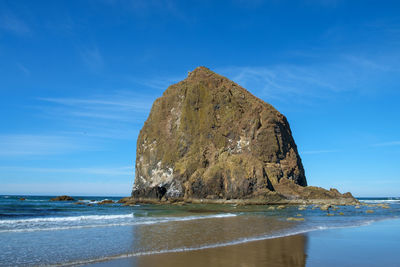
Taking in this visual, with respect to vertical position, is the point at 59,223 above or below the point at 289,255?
above

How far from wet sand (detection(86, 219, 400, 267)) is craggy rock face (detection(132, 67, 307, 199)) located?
53.9m

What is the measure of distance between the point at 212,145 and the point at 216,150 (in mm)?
2573

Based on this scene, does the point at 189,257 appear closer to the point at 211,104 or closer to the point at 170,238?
the point at 170,238

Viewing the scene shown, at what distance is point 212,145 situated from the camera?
90.1 meters

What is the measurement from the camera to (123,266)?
11445mm

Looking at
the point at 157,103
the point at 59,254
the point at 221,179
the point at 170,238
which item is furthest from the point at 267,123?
the point at 59,254

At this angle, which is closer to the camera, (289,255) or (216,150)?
(289,255)

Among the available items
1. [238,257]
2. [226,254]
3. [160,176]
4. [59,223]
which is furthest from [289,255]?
[160,176]

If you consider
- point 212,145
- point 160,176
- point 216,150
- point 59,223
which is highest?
point 212,145

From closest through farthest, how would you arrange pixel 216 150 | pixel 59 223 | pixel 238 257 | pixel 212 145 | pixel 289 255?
Answer: pixel 238 257 < pixel 289 255 < pixel 59 223 < pixel 216 150 < pixel 212 145

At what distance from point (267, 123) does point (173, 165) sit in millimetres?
29098

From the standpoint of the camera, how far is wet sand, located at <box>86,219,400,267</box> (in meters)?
11.8

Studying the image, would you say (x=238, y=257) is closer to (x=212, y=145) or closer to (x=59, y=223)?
(x=59, y=223)

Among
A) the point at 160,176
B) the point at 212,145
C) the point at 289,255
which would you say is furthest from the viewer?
the point at 160,176
